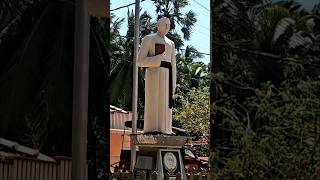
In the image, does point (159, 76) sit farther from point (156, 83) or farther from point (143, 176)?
point (143, 176)

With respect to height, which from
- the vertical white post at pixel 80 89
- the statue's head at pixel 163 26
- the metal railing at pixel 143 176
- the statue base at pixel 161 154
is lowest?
the metal railing at pixel 143 176

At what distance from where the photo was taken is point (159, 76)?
9.05 meters

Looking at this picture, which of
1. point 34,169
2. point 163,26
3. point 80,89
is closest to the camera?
point 80,89

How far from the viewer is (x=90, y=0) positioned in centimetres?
342

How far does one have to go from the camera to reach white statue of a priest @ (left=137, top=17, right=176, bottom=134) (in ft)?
29.0

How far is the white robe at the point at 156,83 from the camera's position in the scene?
8.84 m

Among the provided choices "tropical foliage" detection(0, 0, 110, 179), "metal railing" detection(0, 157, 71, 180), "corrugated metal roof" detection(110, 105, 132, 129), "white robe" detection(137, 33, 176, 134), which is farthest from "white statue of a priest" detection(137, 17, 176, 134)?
"corrugated metal roof" detection(110, 105, 132, 129)

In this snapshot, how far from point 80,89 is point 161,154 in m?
5.22

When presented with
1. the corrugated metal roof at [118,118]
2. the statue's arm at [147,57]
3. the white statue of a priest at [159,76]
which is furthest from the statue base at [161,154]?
the corrugated metal roof at [118,118]

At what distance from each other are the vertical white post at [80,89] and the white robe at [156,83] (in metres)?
5.49

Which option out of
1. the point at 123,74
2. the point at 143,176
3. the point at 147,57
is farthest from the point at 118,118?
the point at 143,176

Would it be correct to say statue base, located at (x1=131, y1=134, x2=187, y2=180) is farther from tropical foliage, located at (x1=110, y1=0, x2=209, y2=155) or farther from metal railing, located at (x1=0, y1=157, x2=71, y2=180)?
tropical foliage, located at (x1=110, y1=0, x2=209, y2=155)

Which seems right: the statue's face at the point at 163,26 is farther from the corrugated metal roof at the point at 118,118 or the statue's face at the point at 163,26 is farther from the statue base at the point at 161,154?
the corrugated metal roof at the point at 118,118

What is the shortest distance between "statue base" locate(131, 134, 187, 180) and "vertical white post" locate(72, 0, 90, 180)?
16.3 ft
